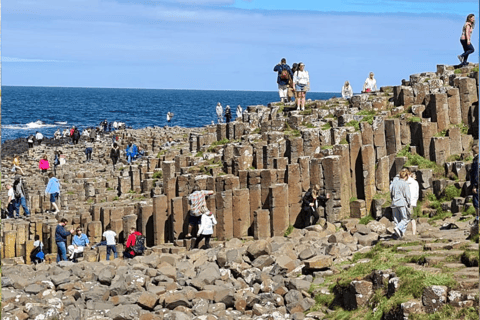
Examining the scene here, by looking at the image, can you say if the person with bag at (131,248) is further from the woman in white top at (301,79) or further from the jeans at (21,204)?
the woman in white top at (301,79)

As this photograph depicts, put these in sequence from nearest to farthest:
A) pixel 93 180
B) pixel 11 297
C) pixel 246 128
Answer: pixel 11 297 < pixel 246 128 < pixel 93 180

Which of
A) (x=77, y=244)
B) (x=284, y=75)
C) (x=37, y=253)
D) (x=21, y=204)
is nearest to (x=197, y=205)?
(x=77, y=244)

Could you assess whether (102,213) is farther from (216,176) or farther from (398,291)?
(398,291)

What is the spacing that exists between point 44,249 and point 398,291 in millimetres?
14230

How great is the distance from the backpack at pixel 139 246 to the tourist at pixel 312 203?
507 cm

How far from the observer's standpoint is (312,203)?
22.4 metres

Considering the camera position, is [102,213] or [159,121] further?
[159,121]

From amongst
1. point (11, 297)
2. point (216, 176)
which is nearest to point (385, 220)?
point (216, 176)

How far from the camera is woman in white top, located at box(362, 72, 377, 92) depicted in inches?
1283

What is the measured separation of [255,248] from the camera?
19.1 meters

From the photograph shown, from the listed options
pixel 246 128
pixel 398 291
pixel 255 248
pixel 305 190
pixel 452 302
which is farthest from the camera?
pixel 246 128

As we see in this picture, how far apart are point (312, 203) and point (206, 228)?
3359mm

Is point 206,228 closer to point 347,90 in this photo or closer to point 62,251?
point 62,251

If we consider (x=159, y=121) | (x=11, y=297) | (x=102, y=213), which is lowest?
(x=11, y=297)
